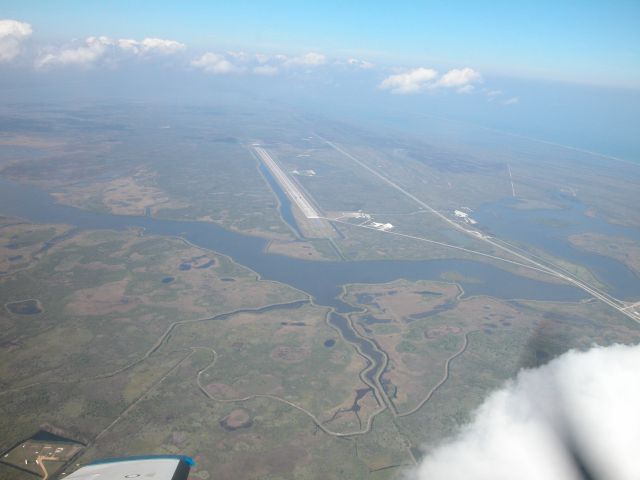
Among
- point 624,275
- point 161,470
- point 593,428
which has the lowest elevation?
point 624,275

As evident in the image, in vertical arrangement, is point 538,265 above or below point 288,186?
below

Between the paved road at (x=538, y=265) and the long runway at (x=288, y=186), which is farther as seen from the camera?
the long runway at (x=288, y=186)

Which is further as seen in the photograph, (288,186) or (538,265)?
(288,186)

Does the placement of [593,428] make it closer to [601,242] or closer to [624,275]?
[624,275]

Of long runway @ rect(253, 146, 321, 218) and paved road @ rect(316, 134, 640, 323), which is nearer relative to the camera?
paved road @ rect(316, 134, 640, 323)

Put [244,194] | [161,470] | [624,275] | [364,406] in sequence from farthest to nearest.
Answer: [244,194] < [624,275] < [364,406] < [161,470]

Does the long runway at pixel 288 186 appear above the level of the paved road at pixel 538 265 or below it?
above

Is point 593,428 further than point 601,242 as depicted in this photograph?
No

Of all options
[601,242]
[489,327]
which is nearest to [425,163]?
[601,242]
